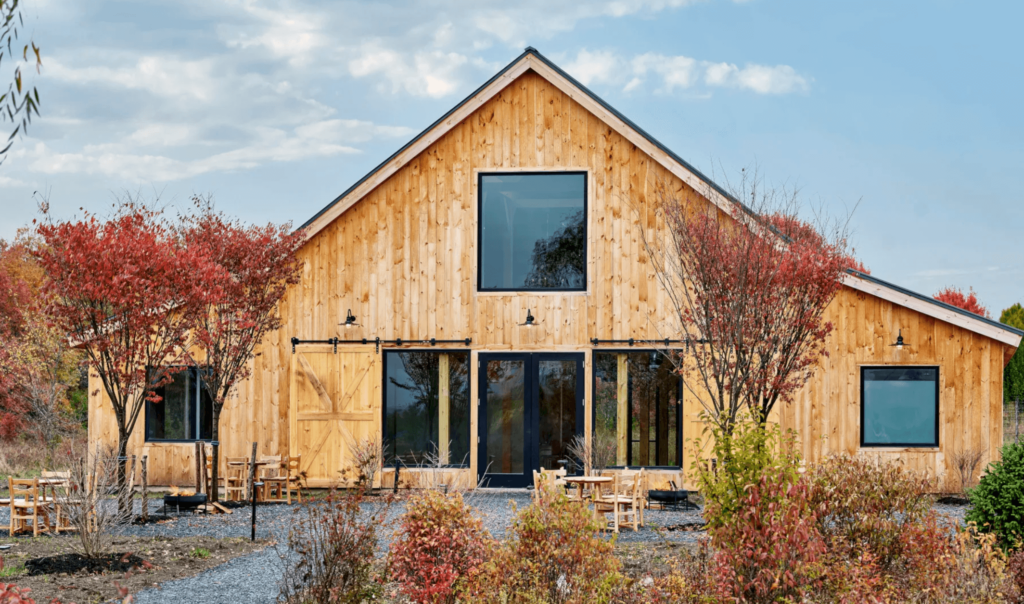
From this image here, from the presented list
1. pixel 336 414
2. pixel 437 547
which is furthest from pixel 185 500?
pixel 437 547

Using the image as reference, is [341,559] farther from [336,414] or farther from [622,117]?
[622,117]

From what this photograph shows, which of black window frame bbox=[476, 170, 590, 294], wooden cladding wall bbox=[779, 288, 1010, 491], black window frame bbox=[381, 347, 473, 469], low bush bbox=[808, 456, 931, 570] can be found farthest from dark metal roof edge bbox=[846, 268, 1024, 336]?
low bush bbox=[808, 456, 931, 570]

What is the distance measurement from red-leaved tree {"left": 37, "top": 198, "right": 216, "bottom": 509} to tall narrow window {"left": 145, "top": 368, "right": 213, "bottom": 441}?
3689 mm

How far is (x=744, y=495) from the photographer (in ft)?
18.8

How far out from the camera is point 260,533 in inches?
458

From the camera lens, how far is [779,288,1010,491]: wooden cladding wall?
49.4 ft

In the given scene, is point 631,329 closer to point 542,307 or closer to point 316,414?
point 542,307

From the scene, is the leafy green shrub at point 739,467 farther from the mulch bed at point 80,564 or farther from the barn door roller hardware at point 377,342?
the barn door roller hardware at point 377,342

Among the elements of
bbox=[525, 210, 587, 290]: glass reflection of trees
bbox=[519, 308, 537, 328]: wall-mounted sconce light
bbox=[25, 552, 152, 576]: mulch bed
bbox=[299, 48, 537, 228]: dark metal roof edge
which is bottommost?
bbox=[25, 552, 152, 576]: mulch bed

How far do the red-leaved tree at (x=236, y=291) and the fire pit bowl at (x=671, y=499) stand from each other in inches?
262

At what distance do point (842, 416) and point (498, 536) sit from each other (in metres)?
7.18

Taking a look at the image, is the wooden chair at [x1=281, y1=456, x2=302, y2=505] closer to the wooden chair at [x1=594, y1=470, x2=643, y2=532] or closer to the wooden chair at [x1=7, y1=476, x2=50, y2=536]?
the wooden chair at [x1=7, y1=476, x2=50, y2=536]

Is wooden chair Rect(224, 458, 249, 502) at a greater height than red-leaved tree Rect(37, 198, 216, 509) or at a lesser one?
lesser

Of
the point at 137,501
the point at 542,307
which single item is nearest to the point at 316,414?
the point at 137,501
